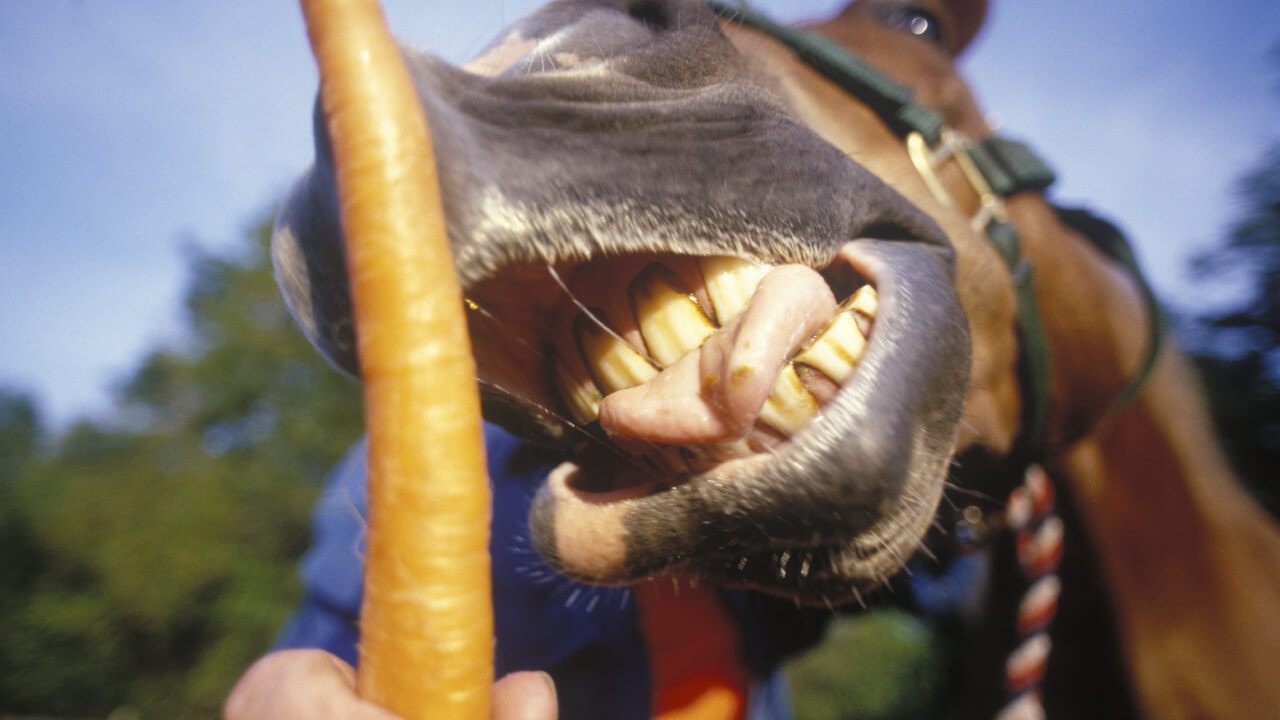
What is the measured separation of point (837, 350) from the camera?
0.65 meters

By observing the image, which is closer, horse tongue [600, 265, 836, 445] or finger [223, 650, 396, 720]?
finger [223, 650, 396, 720]

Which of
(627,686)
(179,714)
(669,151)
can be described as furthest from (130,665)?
(669,151)

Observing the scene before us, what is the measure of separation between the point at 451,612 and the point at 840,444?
36cm

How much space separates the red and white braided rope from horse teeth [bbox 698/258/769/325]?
1.20m

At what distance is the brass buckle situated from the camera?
1.15 metres

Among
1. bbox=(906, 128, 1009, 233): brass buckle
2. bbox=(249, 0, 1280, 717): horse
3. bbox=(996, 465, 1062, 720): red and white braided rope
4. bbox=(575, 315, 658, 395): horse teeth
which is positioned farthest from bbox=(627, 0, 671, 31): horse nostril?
bbox=(996, 465, 1062, 720): red and white braided rope

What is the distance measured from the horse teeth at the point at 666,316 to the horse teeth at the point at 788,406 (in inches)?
3.3

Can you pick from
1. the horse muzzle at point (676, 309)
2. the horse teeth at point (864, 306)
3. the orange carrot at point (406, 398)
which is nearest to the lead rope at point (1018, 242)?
the horse muzzle at point (676, 309)

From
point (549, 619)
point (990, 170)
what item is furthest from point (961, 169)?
point (549, 619)

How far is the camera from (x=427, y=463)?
0.43m

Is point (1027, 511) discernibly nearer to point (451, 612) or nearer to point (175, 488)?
point (451, 612)

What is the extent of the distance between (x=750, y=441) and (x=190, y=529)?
9936mm

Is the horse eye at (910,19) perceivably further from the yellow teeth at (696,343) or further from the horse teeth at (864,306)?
the yellow teeth at (696,343)

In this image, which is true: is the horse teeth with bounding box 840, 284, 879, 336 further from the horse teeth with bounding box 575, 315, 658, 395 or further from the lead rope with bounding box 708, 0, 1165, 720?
the lead rope with bounding box 708, 0, 1165, 720
